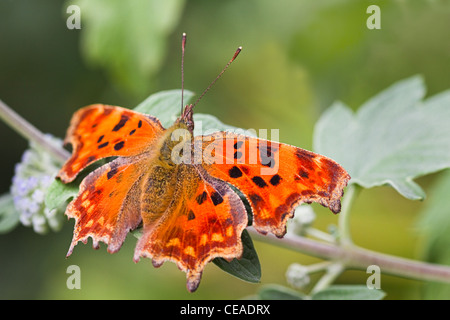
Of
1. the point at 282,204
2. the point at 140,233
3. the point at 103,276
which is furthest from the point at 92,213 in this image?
the point at 103,276

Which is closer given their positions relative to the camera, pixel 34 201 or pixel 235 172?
pixel 235 172

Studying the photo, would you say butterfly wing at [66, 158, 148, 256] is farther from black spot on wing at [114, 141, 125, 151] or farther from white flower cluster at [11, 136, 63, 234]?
white flower cluster at [11, 136, 63, 234]

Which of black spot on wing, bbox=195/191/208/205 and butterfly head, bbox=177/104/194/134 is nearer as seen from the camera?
black spot on wing, bbox=195/191/208/205

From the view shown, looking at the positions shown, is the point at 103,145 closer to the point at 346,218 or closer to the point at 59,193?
the point at 59,193

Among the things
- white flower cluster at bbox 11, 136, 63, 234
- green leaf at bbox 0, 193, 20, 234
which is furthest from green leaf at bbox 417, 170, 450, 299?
green leaf at bbox 0, 193, 20, 234

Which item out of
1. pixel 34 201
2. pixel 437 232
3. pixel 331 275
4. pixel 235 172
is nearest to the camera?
pixel 235 172

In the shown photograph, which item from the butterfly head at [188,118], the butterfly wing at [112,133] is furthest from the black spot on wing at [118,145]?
the butterfly head at [188,118]

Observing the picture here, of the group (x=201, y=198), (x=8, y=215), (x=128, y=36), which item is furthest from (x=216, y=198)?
(x=128, y=36)
